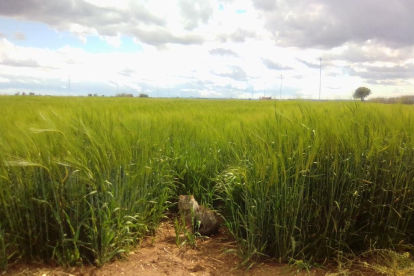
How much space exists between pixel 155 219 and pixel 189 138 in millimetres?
1083

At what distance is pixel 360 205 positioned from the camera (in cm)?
262

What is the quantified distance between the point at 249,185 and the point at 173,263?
776 millimetres

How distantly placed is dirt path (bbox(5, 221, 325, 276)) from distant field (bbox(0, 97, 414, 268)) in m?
0.09

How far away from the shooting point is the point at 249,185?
257 centimetres

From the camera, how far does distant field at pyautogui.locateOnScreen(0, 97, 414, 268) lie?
2.21 m

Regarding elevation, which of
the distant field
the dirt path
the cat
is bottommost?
the dirt path

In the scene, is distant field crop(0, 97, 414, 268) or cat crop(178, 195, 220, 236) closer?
distant field crop(0, 97, 414, 268)

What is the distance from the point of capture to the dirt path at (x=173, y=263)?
7.24 feet

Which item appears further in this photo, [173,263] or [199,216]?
[199,216]

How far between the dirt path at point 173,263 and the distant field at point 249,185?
89 millimetres

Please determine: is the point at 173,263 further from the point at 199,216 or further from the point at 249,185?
the point at 249,185

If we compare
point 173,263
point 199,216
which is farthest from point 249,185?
point 173,263

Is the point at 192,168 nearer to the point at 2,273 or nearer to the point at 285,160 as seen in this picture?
the point at 285,160

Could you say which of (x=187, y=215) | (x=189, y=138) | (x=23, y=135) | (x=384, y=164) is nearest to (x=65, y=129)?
(x=23, y=135)
